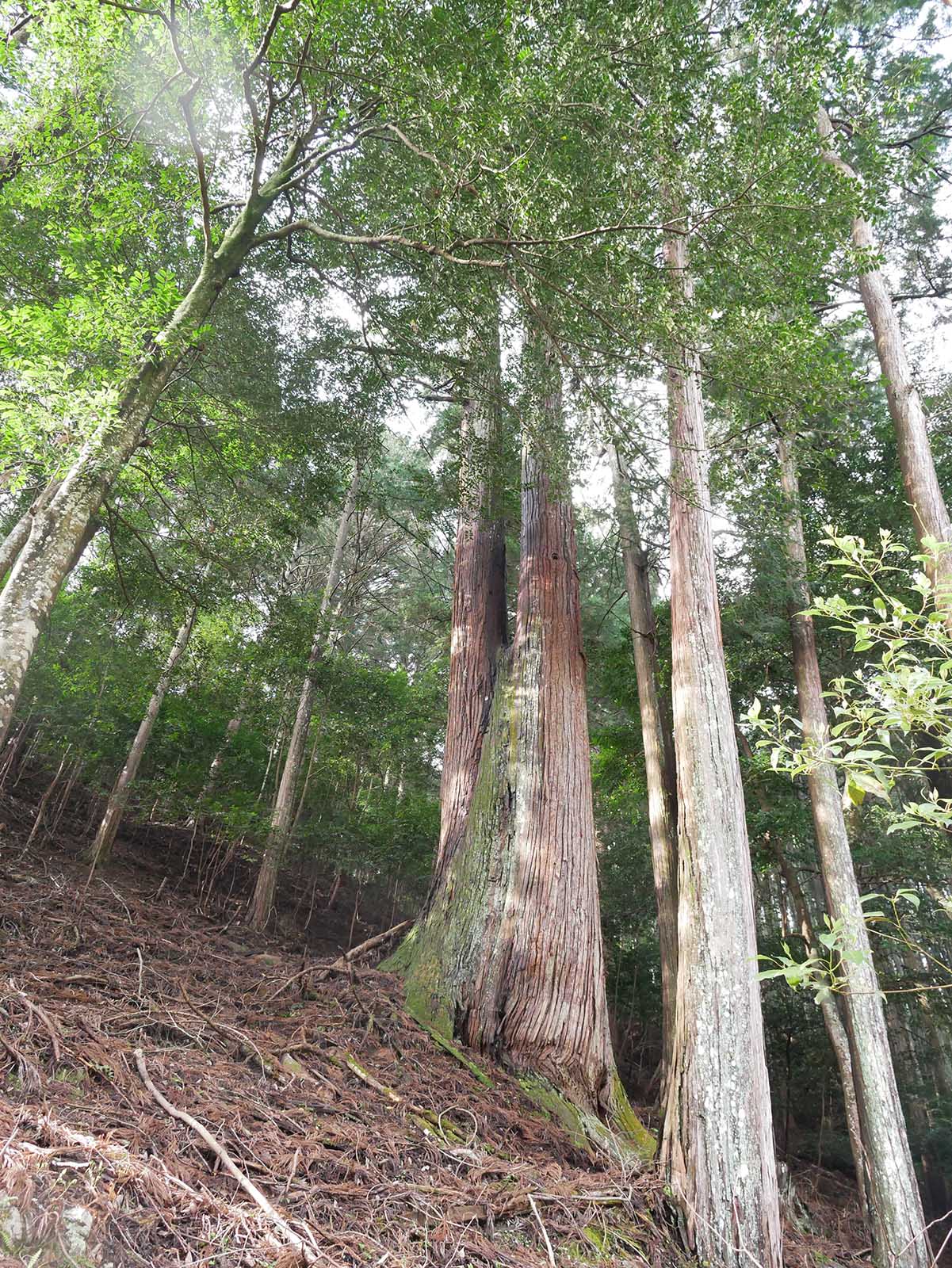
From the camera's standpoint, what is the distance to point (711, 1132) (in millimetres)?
2893

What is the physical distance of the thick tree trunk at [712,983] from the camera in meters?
2.78

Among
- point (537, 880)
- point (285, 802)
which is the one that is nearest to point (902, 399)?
point (537, 880)

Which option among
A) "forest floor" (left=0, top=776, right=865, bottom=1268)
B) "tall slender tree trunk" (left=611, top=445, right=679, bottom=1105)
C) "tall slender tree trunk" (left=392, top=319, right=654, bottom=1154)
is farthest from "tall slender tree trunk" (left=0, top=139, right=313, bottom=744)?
"tall slender tree trunk" (left=611, top=445, right=679, bottom=1105)

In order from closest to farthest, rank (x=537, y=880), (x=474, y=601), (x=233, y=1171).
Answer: (x=233, y=1171) → (x=537, y=880) → (x=474, y=601)

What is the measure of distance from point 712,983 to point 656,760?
343cm

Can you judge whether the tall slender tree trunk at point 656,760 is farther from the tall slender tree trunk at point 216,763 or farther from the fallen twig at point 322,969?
the tall slender tree trunk at point 216,763

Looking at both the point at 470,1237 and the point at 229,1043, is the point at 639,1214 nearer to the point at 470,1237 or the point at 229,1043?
the point at 470,1237

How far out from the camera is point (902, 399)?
6406mm

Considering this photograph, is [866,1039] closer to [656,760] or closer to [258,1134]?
[656,760]

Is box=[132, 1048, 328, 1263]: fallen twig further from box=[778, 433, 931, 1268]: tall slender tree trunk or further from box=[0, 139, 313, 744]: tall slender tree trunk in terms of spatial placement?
box=[778, 433, 931, 1268]: tall slender tree trunk

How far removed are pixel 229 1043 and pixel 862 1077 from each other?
17.9 feet

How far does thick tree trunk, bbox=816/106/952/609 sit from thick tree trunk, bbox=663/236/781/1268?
94.3 inches

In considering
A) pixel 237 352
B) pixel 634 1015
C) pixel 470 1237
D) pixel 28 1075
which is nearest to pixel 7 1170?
pixel 28 1075

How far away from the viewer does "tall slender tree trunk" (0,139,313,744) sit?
3580mm
